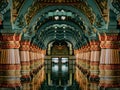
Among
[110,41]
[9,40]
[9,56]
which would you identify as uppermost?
[9,40]

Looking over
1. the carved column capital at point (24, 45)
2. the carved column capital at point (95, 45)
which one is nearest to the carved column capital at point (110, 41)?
the carved column capital at point (95, 45)

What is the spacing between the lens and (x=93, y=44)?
3600 cm

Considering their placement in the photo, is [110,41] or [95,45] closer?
[110,41]

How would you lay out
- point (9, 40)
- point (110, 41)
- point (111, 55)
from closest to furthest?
point (110, 41)
point (111, 55)
point (9, 40)

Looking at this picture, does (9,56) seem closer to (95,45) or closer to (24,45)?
(24,45)

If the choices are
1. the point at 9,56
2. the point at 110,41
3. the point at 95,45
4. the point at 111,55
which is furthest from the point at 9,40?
the point at 95,45

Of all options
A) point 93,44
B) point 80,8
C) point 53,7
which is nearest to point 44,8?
point 53,7

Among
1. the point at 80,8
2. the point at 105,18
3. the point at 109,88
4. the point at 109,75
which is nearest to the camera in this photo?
the point at 109,88

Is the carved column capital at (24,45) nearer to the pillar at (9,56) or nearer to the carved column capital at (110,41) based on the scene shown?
the pillar at (9,56)

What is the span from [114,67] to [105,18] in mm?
5038

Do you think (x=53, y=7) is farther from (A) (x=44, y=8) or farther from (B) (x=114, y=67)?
(B) (x=114, y=67)

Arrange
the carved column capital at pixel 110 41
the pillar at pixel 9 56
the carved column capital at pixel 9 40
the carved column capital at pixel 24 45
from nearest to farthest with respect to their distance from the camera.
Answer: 1. the carved column capital at pixel 110 41
2. the carved column capital at pixel 9 40
3. the pillar at pixel 9 56
4. the carved column capital at pixel 24 45

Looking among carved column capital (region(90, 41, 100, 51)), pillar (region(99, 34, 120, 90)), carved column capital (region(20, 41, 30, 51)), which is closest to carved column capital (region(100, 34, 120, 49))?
pillar (region(99, 34, 120, 90))

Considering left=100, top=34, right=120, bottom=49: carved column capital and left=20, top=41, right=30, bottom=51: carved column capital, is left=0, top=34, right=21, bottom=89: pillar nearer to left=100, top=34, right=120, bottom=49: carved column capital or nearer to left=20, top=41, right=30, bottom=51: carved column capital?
left=20, top=41, right=30, bottom=51: carved column capital
